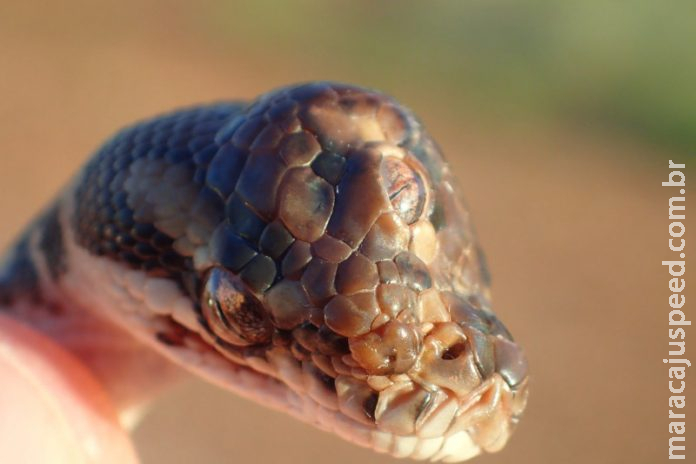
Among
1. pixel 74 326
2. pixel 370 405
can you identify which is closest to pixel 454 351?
pixel 370 405

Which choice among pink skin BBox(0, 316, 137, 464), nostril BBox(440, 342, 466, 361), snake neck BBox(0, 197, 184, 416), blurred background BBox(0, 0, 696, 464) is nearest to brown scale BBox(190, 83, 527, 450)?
nostril BBox(440, 342, 466, 361)

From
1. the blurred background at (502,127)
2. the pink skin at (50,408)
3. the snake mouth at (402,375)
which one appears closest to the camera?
the snake mouth at (402,375)

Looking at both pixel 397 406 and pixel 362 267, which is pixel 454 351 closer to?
pixel 397 406

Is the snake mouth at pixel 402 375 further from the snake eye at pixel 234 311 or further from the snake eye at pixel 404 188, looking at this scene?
the snake eye at pixel 404 188

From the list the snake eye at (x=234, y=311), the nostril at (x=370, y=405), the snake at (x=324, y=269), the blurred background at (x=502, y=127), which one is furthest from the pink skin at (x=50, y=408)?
the blurred background at (x=502, y=127)

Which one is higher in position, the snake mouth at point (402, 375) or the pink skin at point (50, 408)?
the snake mouth at point (402, 375)

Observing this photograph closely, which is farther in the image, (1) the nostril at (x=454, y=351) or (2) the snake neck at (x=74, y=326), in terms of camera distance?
(2) the snake neck at (x=74, y=326)
